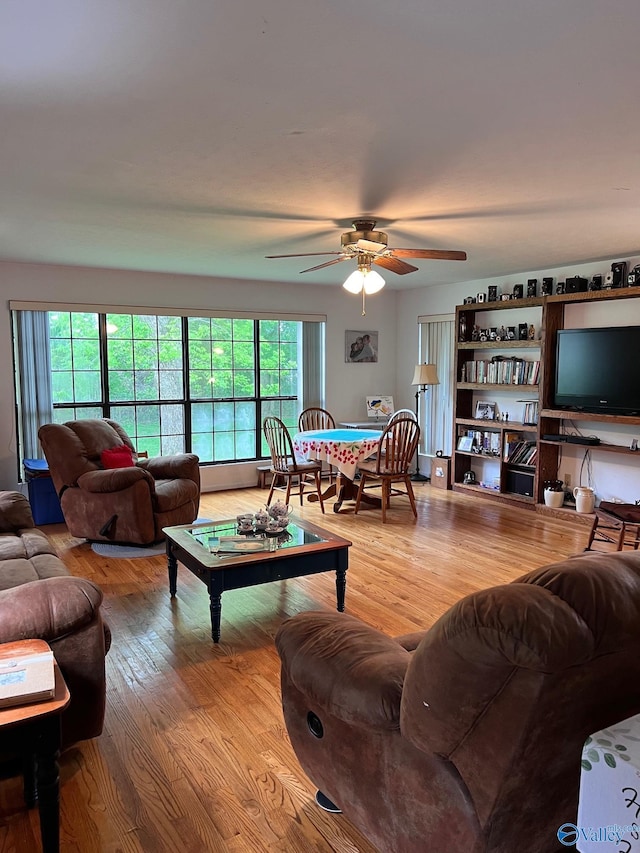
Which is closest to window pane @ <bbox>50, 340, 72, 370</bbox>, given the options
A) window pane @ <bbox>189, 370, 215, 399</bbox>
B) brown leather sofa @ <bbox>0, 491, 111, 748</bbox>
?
window pane @ <bbox>189, 370, 215, 399</bbox>

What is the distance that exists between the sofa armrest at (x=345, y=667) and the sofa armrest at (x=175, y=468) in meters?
3.26

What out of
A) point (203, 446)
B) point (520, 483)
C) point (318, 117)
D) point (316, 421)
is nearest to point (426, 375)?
point (316, 421)

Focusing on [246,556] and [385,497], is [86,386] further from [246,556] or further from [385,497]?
[246,556]

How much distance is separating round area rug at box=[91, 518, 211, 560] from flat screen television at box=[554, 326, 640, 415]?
354cm

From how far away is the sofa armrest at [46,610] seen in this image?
6.23 feet

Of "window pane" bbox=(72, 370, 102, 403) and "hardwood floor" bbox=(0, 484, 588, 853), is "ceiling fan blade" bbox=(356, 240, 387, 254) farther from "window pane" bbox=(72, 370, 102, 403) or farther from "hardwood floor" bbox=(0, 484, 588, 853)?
"window pane" bbox=(72, 370, 102, 403)

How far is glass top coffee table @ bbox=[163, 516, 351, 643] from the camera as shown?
3.01 m

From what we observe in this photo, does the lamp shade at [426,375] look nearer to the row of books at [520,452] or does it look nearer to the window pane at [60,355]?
the row of books at [520,452]

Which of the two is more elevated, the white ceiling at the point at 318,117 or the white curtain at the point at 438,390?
the white ceiling at the point at 318,117

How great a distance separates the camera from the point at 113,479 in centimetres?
446

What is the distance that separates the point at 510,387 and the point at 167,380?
11.8 ft

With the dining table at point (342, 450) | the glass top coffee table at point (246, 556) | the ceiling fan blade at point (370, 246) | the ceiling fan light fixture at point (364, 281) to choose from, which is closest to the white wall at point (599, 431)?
the dining table at point (342, 450)

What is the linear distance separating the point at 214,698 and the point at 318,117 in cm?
241

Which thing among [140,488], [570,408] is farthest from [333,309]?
[140,488]
